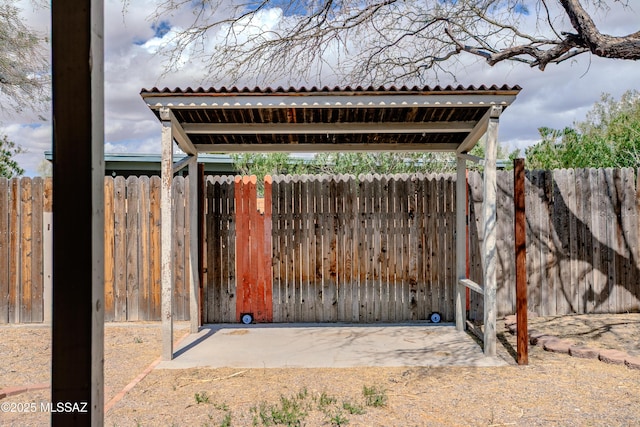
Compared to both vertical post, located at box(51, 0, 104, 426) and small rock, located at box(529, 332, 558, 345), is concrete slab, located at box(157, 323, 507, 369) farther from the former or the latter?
vertical post, located at box(51, 0, 104, 426)

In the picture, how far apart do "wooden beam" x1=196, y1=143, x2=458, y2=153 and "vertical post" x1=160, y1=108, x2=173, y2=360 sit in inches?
60.3

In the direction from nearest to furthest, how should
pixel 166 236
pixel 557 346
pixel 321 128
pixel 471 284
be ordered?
1. pixel 166 236
2. pixel 557 346
3. pixel 471 284
4. pixel 321 128

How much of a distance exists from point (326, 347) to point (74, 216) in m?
4.40

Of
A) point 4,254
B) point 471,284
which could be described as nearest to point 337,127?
point 471,284

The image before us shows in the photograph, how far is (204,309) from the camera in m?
6.80

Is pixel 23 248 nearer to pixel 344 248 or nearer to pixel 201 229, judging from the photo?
pixel 201 229

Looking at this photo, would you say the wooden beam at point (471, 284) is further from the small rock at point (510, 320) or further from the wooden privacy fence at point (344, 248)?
the small rock at point (510, 320)

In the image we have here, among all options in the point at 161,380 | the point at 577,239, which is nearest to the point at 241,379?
the point at 161,380

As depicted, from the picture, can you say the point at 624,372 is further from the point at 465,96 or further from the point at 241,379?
the point at 241,379

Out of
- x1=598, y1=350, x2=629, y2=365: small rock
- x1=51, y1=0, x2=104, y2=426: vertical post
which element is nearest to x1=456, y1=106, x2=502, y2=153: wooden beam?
x1=598, y1=350, x2=629, y2=365: small rock

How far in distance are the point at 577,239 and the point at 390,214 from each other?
8.80 feet

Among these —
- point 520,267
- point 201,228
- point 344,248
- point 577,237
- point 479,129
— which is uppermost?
point 479,129

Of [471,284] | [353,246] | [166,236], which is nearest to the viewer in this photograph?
[166,236]

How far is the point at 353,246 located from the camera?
22.6 ft
